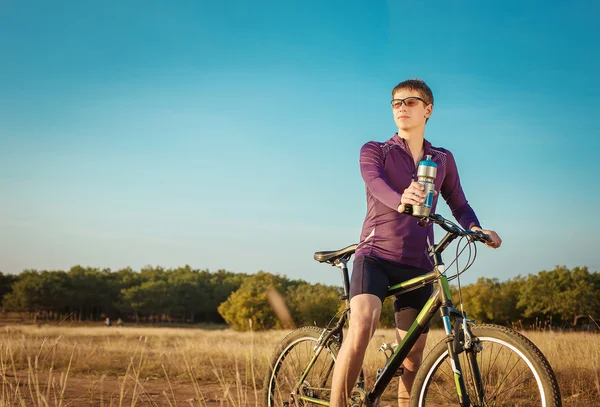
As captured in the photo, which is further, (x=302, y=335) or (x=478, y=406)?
(x=302, y=335)

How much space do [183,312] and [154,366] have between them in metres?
91.7

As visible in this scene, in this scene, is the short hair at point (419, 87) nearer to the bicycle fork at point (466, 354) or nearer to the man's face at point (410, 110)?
the man's face at point (410, 110)

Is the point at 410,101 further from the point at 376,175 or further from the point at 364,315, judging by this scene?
the point at 364,315

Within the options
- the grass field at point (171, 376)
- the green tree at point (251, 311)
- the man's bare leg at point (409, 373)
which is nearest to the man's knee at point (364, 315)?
the man's bare leg at point (409, 373)

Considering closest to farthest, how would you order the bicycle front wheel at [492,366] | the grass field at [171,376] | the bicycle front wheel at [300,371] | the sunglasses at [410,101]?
the bicycle front wheel at [492,366]
the sunglasses at [410,101]
the bicycle front wheel at [300,371]
the grass field at [171,376]

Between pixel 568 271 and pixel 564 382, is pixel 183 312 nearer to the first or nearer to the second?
pixel 568 271

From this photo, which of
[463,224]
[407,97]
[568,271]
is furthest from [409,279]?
[568,271]

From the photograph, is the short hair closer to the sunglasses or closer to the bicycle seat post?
the sunglasses

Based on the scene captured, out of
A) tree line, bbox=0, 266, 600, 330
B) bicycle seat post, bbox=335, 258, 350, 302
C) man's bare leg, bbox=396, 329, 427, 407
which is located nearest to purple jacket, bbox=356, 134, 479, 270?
bicycle seat post, bbox=335, 258, 350, 302

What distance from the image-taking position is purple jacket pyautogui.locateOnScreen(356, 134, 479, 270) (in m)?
3.21

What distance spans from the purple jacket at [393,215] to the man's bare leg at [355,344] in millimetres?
312

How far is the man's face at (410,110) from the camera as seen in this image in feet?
11.0

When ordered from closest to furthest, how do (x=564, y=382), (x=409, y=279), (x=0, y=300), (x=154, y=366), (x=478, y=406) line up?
(x=478, y=406)
(x=409, y=279)
(x=564, y=382)
(x=154, y=366)
(x=0, y=300)

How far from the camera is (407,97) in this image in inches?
132
